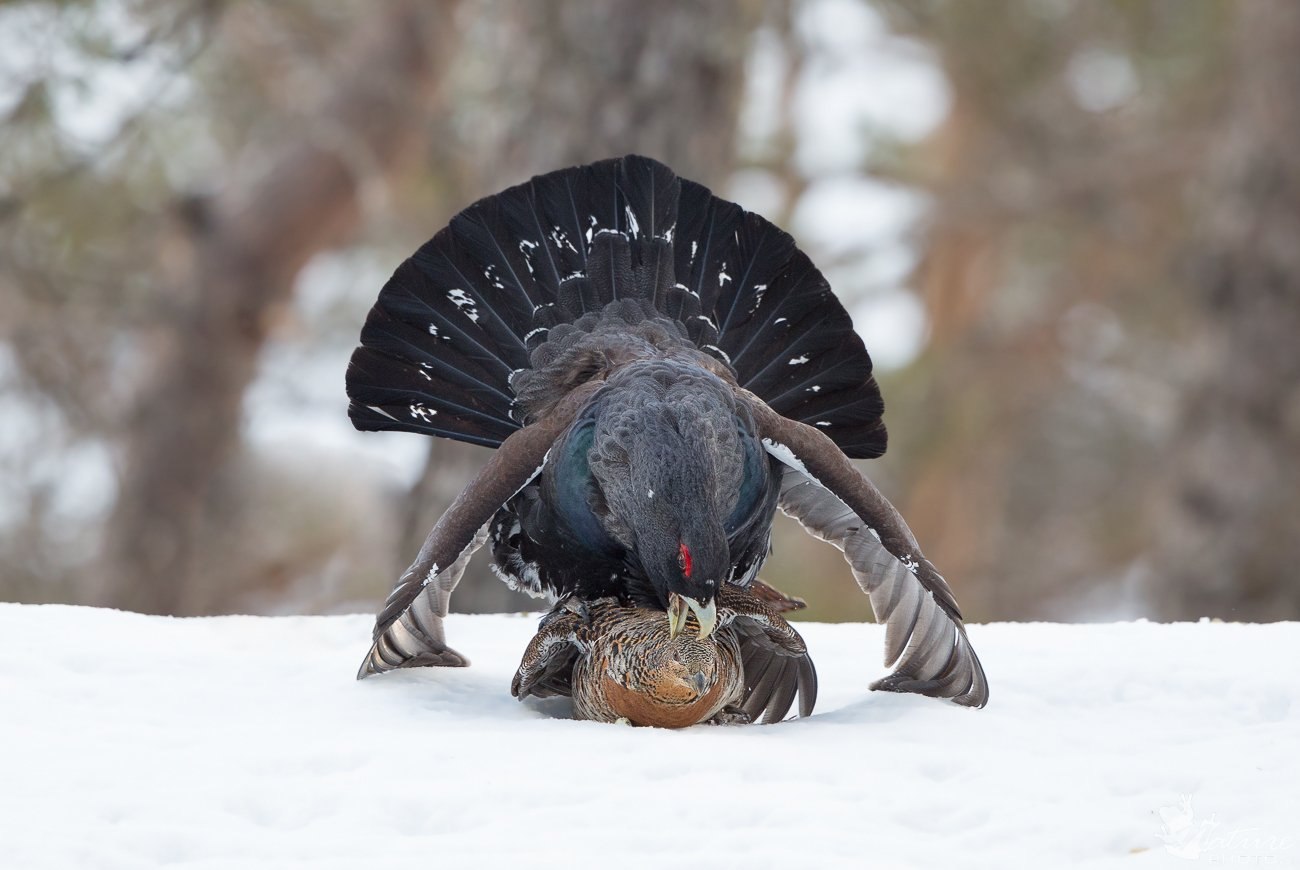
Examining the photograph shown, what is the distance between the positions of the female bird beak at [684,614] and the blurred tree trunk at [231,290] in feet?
23.7

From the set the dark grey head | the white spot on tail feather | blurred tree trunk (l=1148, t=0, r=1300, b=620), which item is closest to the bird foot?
the dark grey head

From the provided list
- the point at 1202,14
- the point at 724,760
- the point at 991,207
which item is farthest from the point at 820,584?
the point at 724,760

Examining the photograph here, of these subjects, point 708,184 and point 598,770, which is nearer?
point 598,770

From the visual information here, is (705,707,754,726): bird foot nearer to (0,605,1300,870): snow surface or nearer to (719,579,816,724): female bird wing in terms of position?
(719,579,816,724): female bird wing

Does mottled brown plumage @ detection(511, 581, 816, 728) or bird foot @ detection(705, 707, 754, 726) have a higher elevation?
mottled brown plumage @ detection(511, 581, 816, 728)

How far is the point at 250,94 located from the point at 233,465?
311 cm

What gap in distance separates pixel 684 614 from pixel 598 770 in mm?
687

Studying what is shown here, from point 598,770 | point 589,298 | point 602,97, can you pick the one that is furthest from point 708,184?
point 598,770

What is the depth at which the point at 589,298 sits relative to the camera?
15.7 feet

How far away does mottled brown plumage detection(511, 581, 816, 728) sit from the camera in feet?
12.2

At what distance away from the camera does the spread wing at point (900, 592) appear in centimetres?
402

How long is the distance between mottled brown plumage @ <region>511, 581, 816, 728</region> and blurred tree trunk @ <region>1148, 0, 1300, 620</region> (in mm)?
6784

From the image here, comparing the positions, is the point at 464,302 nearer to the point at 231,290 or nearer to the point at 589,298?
the point at 589,298

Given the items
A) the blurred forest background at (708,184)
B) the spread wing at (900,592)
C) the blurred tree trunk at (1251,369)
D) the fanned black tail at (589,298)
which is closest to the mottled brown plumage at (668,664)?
the spread wing at (900,592)
